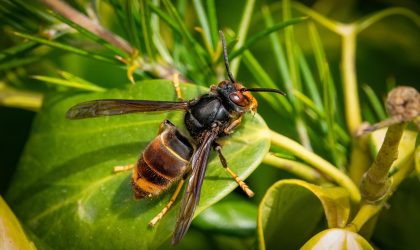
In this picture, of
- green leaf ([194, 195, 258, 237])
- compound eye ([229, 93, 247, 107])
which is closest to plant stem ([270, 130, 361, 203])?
compound eye ([229, 93, 247, 107])

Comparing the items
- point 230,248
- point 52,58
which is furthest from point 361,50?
point 52,58

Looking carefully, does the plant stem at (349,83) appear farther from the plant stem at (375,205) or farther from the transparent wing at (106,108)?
the transparent wing at (106,108)

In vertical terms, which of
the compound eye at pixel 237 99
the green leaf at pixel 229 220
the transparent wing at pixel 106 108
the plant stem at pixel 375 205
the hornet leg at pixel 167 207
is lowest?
the green leaf at pixel 229 220

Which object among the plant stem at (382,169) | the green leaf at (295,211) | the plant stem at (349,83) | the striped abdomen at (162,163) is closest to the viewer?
the plant stem at (382,169)

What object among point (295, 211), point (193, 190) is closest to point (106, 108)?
point (193, 190)

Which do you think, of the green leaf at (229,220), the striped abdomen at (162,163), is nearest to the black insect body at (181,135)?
the striped abdomen at (162,163)

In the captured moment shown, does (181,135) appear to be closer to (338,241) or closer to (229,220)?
(229,220)
